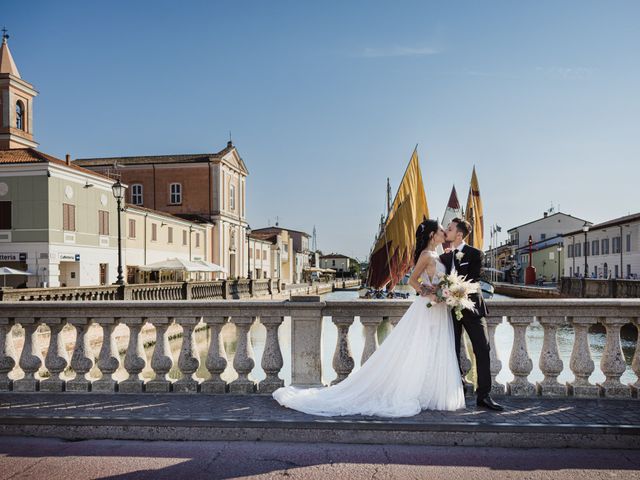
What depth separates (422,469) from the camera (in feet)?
14.2

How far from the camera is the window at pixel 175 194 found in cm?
5984

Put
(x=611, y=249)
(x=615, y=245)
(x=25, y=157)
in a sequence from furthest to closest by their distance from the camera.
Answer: (x=611, y=249) → (x=615, y=245) → (x=25, y=157)

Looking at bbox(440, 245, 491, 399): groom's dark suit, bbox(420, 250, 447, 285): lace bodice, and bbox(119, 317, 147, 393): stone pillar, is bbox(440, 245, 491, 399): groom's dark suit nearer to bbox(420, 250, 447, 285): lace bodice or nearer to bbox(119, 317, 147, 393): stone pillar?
bbox(420, 250, 447, 285): lace bodice

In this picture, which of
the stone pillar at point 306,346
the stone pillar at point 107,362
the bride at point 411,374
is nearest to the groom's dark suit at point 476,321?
the bride at point 411,374

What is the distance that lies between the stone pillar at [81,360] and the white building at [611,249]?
153 ft

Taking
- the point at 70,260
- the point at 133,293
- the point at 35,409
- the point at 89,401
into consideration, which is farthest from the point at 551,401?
the point at 70,260

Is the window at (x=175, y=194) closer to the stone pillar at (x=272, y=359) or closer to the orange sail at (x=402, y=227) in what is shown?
the orange sail at (x=402, y=227)

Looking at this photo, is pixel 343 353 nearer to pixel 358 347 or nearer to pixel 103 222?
pixel 358 347

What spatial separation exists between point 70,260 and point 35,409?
2972 centimetres

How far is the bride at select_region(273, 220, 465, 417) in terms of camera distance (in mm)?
5391

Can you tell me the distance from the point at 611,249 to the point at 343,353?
5532cm

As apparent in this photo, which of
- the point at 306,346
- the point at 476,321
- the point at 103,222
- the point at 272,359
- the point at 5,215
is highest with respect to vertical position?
the point at 5,215

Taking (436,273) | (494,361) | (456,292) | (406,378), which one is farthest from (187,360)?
(494,361)

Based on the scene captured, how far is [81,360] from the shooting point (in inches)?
243
